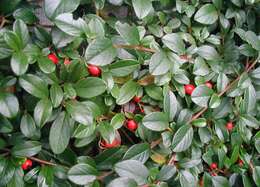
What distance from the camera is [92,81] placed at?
2.86 ft

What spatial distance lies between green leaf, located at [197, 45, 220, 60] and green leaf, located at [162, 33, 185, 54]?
125mm

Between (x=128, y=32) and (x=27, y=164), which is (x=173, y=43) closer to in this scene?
(x=128, y=32)

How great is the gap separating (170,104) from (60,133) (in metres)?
0.32

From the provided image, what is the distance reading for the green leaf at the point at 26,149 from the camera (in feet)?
2.87

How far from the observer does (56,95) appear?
2.79ft

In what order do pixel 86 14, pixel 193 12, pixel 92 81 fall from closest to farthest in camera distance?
1. pixel 92 81
2. pixel 86 14
3. pixel 193 12

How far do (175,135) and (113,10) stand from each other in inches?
16.9

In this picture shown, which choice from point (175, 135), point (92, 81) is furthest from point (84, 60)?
point (175, 135)

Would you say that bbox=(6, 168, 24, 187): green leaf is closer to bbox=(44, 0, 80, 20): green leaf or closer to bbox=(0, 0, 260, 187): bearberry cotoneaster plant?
bbox=(0, 0, 260, 187): bearberry cotoneaster plant

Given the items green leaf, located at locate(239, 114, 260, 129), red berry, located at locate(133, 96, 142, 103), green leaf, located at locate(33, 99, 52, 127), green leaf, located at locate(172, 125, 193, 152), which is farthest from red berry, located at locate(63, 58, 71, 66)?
green leaf, located at locate(239, 114, 260, 129)

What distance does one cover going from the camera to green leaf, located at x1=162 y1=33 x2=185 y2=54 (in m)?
0.98

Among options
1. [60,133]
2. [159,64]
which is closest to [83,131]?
[60,133]

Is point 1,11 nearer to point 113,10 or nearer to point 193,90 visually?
point 113,10

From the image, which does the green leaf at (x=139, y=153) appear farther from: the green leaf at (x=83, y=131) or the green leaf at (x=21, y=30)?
the green leaf at (x=21, y=30)
